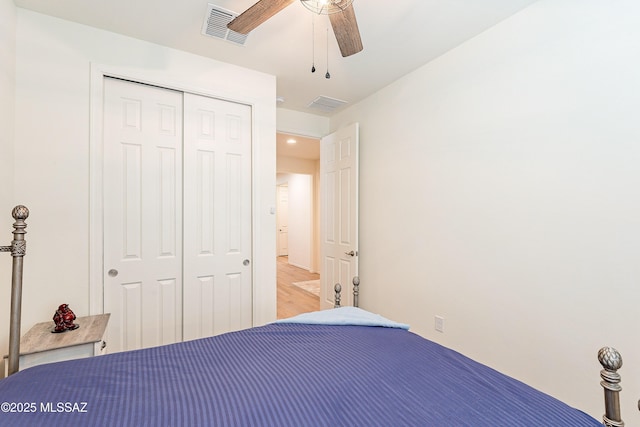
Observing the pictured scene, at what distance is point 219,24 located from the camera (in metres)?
2.03

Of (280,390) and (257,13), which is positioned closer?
(280,390)

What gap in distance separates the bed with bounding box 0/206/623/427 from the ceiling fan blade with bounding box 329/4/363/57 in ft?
5.15

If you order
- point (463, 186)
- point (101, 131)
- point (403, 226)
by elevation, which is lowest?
point (403, 226)

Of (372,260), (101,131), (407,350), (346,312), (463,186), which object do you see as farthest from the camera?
(372,260)

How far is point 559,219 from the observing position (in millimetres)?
1704

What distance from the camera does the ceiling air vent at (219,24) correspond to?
6.25ft

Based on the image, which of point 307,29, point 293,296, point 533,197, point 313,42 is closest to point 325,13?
point 307,29

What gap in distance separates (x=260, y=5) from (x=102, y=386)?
5.62ft

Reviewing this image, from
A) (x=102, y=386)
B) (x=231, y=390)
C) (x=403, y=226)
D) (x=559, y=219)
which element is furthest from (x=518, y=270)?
(x=102, y=386)

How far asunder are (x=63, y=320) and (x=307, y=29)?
247cm

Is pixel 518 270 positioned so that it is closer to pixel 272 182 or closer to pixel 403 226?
pixel 403 226

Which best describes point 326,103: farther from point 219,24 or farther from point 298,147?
point 298,147

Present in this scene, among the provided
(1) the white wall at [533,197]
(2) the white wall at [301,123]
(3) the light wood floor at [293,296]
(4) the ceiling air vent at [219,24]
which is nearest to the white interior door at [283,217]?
(3) the light wood floor at [293,296]

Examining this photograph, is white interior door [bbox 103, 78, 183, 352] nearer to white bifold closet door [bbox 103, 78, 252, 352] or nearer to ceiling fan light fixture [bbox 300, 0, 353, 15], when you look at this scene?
white bifold closet door [bbox 103, 78, 252, 352]
